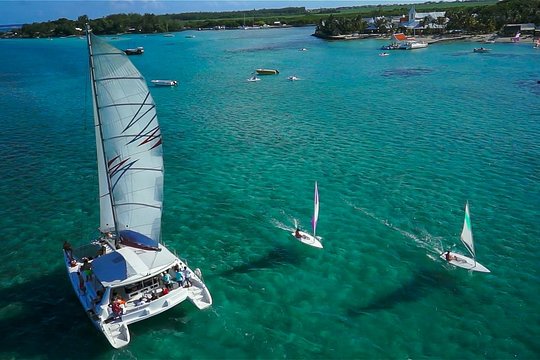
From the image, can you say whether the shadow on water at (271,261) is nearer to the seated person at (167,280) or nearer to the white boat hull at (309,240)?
the white boat hull at (309,240)

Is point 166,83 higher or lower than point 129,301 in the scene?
higher

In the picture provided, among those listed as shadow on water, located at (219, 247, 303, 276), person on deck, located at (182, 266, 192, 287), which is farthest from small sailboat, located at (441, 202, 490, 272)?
person on deck, located at (182, 266, 192, 287)

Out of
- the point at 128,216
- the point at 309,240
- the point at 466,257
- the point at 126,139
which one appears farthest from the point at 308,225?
the point at 126,139

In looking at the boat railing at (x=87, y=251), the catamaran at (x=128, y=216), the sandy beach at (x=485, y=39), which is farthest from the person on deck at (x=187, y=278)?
the sandy beach at (x=485, y=39)

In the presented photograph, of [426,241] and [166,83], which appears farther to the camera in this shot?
[166,83]

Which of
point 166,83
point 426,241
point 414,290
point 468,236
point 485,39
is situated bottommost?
point 414,290

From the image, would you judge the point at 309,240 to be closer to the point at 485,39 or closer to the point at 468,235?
the point at 468,235

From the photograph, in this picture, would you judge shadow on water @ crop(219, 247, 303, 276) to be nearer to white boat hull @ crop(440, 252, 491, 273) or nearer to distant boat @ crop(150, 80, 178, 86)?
white boat hull @ crop(440, 252, 491, 273)

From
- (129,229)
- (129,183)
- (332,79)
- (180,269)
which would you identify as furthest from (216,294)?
(332,79)
